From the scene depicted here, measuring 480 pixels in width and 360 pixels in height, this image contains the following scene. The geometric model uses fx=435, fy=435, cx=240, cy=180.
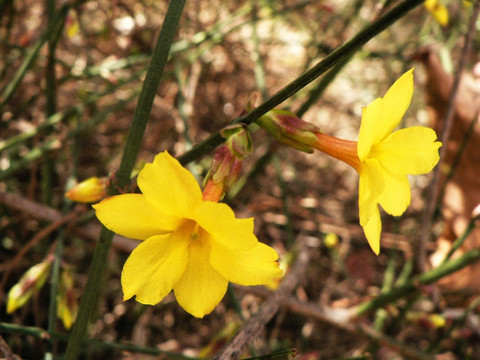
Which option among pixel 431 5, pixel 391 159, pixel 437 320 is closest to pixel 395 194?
pixel 391 159

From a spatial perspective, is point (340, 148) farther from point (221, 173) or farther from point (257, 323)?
point (257, 323)

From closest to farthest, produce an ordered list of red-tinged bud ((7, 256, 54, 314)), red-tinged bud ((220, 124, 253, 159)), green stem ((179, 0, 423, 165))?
1. green stem ((179, 0, 423, 165))
2. red-tinged bud ((220, 124, 253, 159))
3. red-tinged bud ((7, 256, 54, 314))

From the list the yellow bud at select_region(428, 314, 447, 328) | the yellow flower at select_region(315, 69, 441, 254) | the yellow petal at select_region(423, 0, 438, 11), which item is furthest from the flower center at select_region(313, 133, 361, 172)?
the yellow petal at select_region(423, 0, 438, 11)

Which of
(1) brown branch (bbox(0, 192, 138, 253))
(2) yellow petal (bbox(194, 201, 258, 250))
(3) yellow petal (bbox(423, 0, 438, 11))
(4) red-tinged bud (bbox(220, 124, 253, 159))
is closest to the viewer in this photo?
(2) yellow petal (bbox(194, 201, 258, 250))

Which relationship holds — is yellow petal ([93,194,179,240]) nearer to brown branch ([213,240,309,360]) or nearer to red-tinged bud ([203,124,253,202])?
red-tinged bud ([203,124,253,202])

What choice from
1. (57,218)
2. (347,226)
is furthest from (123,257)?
(347,226)

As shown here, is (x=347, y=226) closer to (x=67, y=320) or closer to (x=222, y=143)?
(x=67, y=320)
